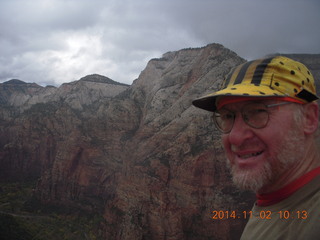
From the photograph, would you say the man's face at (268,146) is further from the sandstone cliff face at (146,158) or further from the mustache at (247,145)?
the sandstone cliff face at (146,158)

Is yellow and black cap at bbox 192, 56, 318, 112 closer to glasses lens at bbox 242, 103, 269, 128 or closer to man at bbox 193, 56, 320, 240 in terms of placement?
man at bbox 193, 56, 320, 240

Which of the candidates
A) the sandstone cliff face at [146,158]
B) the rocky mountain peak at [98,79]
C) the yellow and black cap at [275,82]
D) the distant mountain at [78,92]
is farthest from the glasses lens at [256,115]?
the rocky mountain peak at [98,79]

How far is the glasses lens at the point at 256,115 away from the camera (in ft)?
6.66

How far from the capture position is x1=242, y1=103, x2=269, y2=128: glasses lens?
2.03m

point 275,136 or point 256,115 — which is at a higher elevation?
point 256,115

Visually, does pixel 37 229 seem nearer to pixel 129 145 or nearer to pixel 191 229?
pixel 129 145

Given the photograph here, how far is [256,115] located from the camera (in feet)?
6.79

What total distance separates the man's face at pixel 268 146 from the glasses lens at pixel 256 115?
3cm

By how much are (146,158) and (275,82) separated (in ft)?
84.0

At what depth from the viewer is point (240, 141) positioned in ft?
6.96

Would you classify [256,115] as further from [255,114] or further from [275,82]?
[275,82]

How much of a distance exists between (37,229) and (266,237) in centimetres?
3666

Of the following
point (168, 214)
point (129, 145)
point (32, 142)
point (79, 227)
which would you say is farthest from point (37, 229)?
point (32, 142)

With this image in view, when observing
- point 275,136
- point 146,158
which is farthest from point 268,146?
point 146,158
